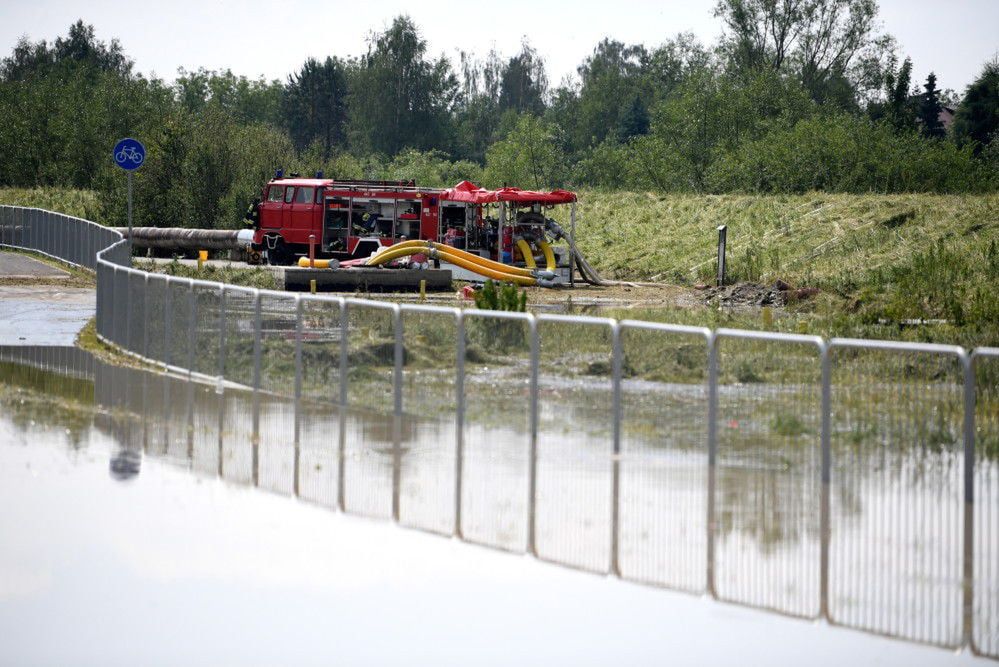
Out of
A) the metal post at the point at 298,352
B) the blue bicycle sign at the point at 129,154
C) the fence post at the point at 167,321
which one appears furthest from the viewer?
the blue bicycle sign at the point at 129,154

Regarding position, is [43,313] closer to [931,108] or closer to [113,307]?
[113,307]

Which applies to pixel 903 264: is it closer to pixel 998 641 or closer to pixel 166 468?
pixel 166 468

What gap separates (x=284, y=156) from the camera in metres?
67.4

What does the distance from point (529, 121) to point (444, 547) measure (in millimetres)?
116225

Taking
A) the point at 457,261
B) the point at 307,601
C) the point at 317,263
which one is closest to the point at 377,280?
the point at 457,261

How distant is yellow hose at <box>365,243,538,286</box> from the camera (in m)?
42.7

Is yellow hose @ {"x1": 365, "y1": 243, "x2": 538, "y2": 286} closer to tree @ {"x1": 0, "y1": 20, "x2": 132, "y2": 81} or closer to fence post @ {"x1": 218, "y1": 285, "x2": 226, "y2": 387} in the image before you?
fence post @ {"x1": 218, "y1": 285, "x2": 226, "y2": 387}

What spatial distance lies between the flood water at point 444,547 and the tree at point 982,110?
92342 mm

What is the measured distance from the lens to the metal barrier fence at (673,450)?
10.9 meters

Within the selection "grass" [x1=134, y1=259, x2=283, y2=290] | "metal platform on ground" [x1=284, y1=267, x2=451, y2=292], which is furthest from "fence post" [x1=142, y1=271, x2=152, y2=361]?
"metal platform on ground" [x1=284, y1=267, x2=451, y2=292]

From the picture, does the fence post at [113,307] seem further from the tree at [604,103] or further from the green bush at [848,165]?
the tree at [604,103]

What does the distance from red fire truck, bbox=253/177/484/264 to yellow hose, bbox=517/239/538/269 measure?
1.95m

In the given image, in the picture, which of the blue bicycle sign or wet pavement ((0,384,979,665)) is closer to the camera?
wet pavement ((0,384,979,665))

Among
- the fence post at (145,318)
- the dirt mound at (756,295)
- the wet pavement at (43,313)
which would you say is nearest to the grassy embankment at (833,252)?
the dirt mound at (756,295)
